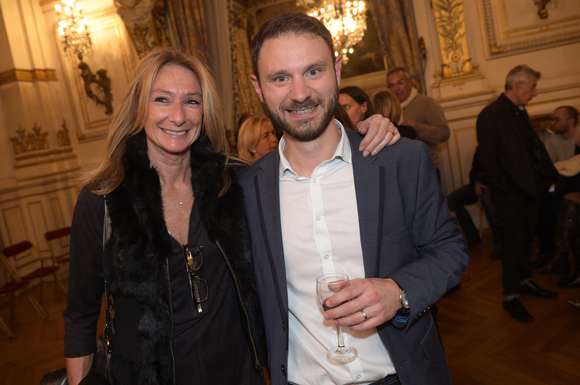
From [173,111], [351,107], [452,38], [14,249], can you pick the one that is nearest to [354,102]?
[351,107]

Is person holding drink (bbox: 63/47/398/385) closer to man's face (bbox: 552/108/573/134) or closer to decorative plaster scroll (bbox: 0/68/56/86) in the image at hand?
man's face (bbox: 552/108/573/134)

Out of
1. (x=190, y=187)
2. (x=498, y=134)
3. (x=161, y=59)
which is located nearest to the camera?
(x=161, y=59)

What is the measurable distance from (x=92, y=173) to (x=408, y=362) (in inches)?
53.1

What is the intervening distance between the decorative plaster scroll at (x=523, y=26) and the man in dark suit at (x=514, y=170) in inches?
88.4

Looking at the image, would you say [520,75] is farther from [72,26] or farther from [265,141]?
[72,26]

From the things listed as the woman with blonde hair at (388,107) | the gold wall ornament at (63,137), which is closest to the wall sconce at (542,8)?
the woman with blonde hair at (388,107)

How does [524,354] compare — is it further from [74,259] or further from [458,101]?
[458,101]

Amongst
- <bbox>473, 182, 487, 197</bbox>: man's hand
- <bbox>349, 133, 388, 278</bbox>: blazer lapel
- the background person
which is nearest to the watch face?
<bbox>349, 133, 388, 278</bbox>: blazer lapel

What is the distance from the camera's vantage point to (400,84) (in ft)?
15.2

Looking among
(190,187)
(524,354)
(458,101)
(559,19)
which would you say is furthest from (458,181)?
(190,187)

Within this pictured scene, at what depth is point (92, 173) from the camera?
5.51 feet

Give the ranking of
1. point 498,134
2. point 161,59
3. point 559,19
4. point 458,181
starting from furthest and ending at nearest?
point 458,181, point 559,19, point 498,134, point 161,59

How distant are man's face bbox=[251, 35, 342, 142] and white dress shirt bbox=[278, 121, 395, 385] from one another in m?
0.14

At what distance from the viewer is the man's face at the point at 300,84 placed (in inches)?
55.1
